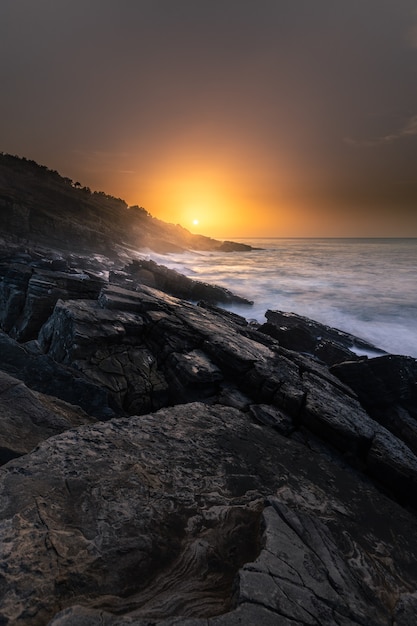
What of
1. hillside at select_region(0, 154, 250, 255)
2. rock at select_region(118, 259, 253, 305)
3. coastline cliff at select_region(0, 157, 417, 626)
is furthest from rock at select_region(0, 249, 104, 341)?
hillside at select_region(0, 154, 250, 255)

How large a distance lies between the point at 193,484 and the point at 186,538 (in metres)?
1.02

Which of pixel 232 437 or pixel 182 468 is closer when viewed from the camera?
pixel 182 468

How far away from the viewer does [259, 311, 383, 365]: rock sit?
55.6ft

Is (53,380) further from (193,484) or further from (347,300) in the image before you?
(347,300)

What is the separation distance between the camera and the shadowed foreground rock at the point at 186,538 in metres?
3.08

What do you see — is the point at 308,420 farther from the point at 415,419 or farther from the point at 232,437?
the point at 415,419

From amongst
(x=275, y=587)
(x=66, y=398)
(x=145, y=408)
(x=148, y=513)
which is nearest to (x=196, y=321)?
(x=145, y=408)

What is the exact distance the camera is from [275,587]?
327 centimetres

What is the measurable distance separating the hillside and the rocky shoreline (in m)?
39.7

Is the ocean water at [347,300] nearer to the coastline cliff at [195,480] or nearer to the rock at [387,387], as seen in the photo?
the rock at [387,387]

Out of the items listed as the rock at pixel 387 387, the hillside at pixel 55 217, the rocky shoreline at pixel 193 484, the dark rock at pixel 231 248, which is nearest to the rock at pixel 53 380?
the rocky shoreline at pixel 193 484

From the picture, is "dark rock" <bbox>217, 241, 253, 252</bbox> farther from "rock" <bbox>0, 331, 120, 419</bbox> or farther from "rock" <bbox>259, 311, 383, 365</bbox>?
"rock" <bbox>0, 331, 120, 419</bbox>

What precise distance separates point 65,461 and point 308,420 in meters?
6.60

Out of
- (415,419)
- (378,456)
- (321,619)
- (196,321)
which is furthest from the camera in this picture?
(196,321)
